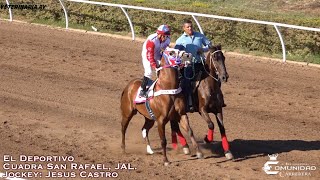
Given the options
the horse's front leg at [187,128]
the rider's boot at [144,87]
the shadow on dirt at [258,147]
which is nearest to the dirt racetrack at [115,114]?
the shadow on dirt at [258,147]

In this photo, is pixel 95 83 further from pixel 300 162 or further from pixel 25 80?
pixel 300 162

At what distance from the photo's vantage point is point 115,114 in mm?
13984

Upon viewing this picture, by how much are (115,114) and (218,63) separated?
3656mm

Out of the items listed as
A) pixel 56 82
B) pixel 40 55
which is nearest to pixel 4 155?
pixel 56 82

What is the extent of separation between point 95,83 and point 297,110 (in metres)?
4.95

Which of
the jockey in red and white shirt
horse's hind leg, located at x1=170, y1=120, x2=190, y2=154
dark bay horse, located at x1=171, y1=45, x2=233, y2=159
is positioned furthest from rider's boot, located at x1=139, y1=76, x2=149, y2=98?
dark bay horse, located at x1=171, y1=45, x2=233, y2=159

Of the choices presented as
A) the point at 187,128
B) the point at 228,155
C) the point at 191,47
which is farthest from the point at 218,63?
the point at 228,155

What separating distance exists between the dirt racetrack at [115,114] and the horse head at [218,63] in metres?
1.34

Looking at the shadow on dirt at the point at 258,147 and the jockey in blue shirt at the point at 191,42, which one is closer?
the shadow on dirt at the point at 258,147

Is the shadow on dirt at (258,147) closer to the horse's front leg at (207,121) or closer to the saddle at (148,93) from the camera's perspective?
the horse's front leg at (207,121)

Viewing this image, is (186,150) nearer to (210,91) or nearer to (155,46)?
(210,91)

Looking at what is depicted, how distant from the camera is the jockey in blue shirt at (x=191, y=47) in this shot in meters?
11.4

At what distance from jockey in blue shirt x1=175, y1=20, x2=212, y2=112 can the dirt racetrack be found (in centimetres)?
110

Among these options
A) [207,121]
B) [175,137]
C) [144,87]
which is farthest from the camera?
[175,137]
